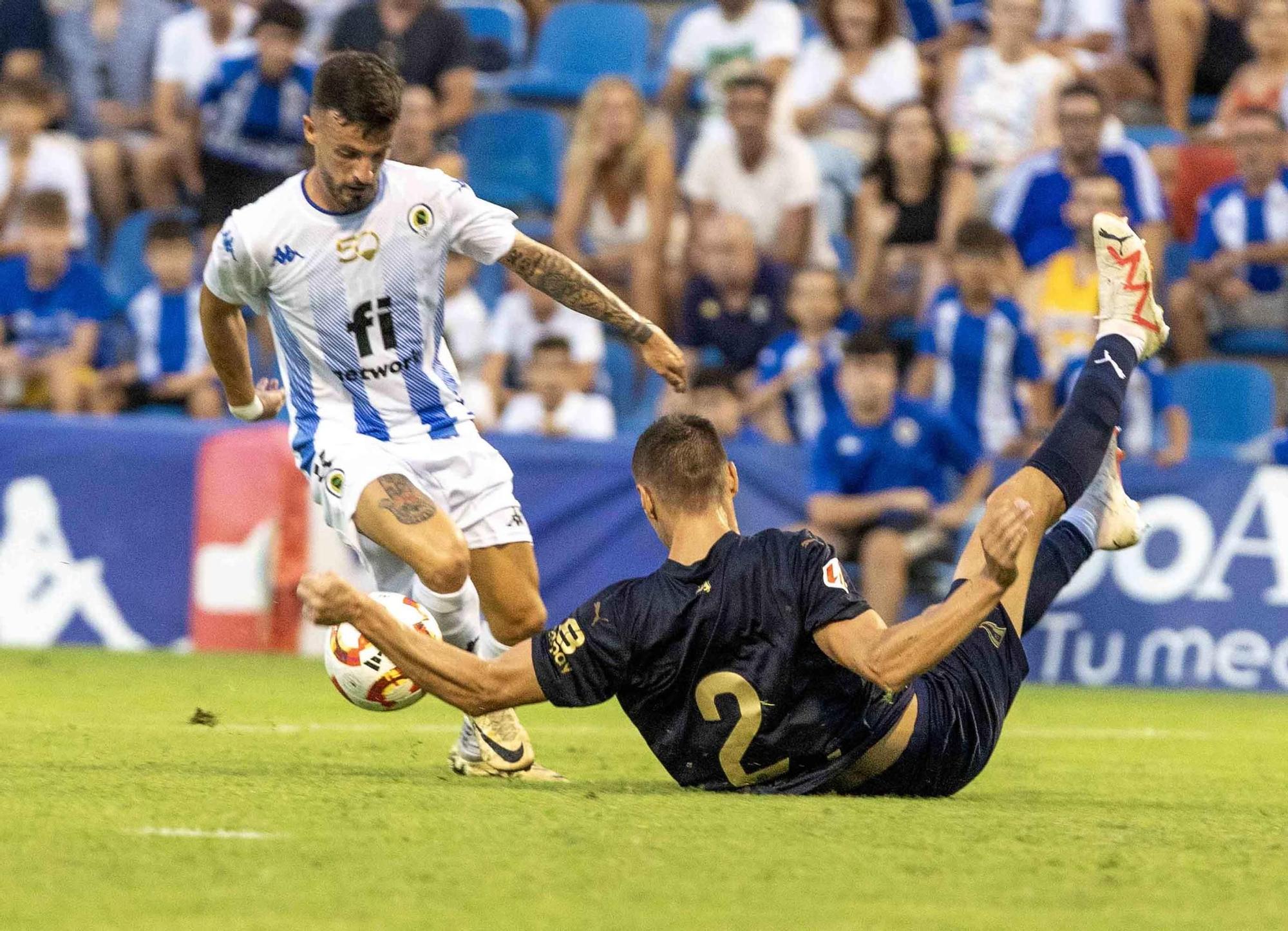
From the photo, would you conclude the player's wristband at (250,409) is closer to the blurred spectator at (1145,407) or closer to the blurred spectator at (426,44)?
the blurred spectator at (1145,407)

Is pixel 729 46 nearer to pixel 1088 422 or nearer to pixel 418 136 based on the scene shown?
pixel 418 136

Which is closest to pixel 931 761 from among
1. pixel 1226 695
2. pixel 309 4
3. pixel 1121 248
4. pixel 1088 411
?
pixel 1088 411

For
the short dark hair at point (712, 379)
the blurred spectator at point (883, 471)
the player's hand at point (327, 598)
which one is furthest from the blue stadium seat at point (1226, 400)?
the player's hand at point (327, 598)

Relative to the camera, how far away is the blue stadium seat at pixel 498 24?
665 inches

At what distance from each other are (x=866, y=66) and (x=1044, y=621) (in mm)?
5126

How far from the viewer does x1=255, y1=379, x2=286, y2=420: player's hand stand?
689cm

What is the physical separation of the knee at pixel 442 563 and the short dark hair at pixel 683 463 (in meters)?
0.99

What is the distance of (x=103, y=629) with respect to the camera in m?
12.3

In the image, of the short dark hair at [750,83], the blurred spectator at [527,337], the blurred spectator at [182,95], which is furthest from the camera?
the blurred spectator at [182,95]

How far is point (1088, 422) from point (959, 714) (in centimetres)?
100

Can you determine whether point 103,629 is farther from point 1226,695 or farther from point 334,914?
point 334,914

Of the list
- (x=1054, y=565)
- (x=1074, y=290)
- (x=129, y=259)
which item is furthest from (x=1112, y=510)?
(x=129, y=259)

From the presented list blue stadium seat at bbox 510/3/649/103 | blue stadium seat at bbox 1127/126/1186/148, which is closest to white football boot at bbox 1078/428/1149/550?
blue stadium seat at bbox 1127/126/1186/148

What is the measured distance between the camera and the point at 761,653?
545cm
